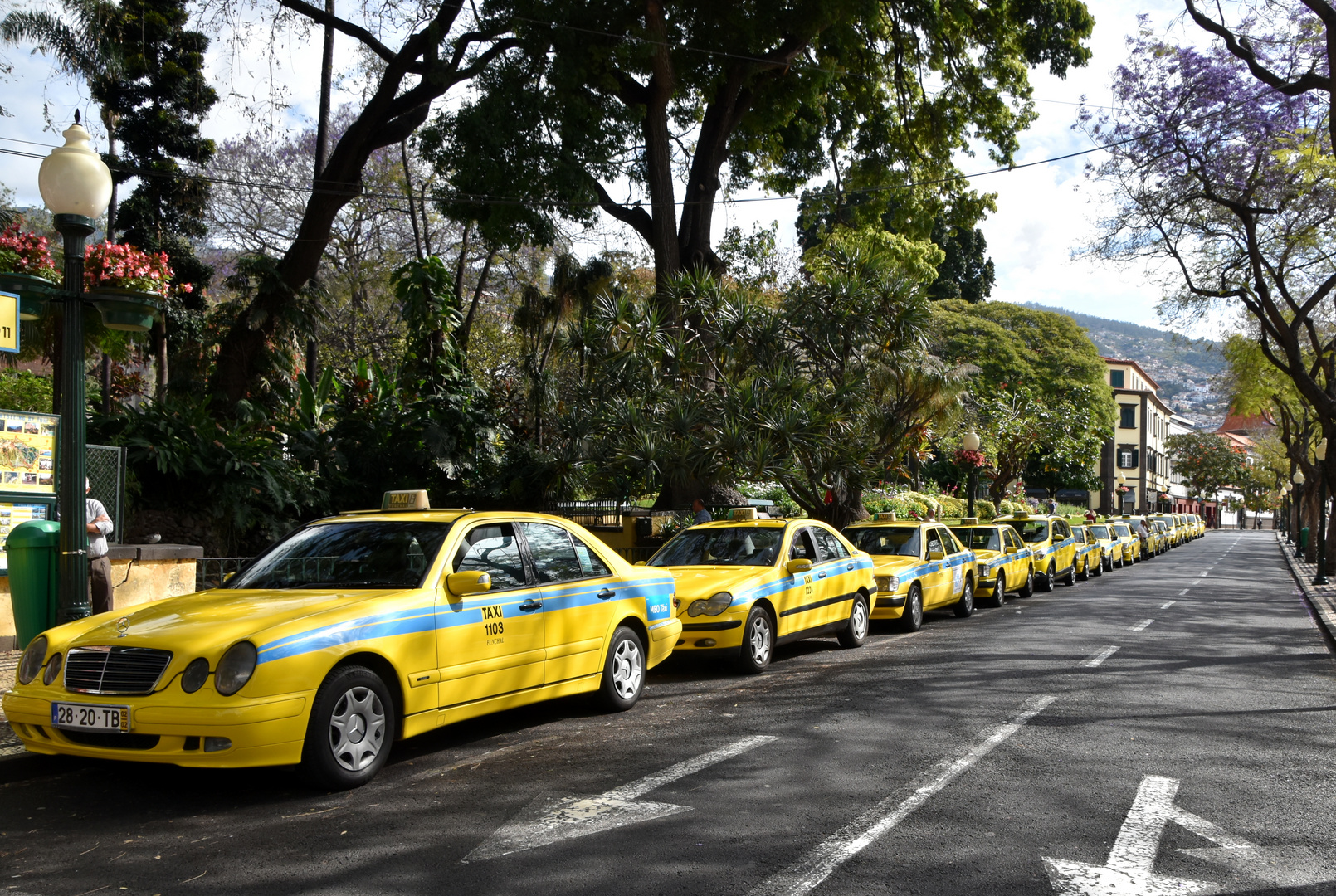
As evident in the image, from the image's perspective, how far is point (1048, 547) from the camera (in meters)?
22.4

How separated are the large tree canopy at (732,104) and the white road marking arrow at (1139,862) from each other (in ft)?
55.1

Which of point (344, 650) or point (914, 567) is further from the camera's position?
point (914, 567)

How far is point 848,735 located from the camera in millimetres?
7164

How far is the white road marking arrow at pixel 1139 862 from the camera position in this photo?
167 inches

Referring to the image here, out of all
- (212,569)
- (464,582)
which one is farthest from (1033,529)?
(464,582)

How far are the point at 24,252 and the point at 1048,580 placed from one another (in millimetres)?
19828

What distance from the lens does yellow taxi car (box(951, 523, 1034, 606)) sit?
18.0 meters

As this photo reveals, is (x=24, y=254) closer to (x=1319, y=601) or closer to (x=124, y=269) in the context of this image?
(x=124, y=269)

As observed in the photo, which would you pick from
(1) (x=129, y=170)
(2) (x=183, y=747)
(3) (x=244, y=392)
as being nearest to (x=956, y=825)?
(2) (x=183, y=747)

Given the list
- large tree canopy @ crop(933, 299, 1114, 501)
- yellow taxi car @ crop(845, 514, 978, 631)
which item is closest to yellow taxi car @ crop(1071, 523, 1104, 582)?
large tree canopy @ crop(933, 299, 1114, 501)

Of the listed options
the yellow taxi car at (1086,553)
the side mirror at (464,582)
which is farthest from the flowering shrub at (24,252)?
the yellow taxi car at (1086,553)

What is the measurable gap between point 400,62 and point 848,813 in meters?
19.4

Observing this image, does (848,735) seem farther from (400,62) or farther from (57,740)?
(400,62)

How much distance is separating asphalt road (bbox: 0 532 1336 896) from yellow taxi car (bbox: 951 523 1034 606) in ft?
28.0
